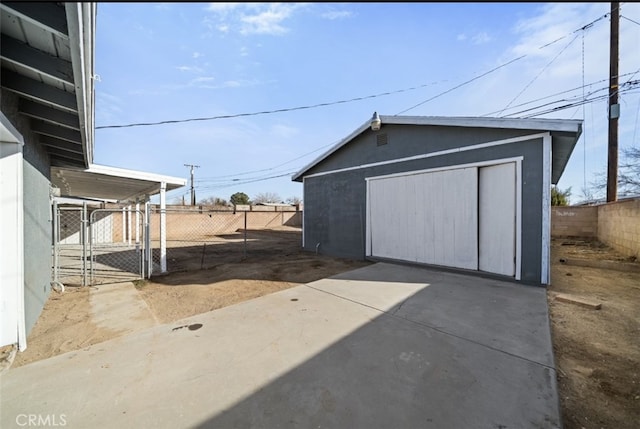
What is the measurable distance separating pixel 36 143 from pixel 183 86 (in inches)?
189

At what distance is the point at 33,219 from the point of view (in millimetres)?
3693

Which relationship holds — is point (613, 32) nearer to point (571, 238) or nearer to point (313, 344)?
point (571, 238)

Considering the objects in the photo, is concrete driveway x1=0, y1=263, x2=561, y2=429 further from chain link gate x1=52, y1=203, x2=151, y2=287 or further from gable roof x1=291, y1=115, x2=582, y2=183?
chain link gate x1=52, y1=203, x2=151, y2=287

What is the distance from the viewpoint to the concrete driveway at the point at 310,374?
6.23ft

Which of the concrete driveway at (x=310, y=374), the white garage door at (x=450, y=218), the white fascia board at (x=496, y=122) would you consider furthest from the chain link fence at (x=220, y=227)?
the concrete driveway at (x=310, y=374)

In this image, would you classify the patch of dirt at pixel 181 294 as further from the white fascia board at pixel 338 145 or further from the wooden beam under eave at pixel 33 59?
the white fascia board at pixel 338 145

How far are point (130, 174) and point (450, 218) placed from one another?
763 centimetres

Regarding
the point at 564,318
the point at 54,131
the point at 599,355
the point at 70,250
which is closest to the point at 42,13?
the point at 54,131

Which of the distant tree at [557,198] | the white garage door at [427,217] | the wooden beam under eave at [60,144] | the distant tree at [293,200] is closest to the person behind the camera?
the wooden beam under eave at [60,144]

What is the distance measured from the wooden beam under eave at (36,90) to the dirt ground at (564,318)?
2761mm

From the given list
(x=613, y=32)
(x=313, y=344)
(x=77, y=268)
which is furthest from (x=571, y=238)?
(x=77, y=268)

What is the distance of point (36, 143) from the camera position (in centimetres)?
428

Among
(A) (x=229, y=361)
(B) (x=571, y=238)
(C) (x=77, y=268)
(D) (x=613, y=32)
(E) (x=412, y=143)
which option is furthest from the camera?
(B) (x=571, y=238)

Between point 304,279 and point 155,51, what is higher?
point 155,51
